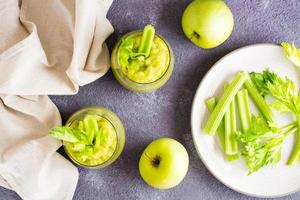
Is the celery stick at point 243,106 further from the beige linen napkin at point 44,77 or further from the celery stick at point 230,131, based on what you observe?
the beige linen napkin at point 44,77

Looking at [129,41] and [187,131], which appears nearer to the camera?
[129,41]

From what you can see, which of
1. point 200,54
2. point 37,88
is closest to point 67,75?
point 37,88

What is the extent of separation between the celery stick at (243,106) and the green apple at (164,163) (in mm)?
126

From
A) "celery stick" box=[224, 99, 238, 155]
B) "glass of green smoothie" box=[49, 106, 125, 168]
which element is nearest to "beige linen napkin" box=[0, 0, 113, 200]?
"glass of green smoothie" box=[49, 106, 125, 168]

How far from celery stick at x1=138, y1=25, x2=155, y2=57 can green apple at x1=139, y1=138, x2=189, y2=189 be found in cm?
17

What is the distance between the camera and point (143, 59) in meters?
0.92

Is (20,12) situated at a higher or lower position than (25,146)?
higher

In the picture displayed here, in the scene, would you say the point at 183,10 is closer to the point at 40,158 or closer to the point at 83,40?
the point at 83,40

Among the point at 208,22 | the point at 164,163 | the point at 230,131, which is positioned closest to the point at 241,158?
the point at 230,131

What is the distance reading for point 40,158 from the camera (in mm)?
950

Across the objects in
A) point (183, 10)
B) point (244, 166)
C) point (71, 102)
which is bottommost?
point (244, 166)

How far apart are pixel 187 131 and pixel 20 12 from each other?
1.26 feet

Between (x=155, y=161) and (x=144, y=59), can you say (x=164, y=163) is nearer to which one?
(x=155, y=161)

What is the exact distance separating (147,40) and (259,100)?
25cm
